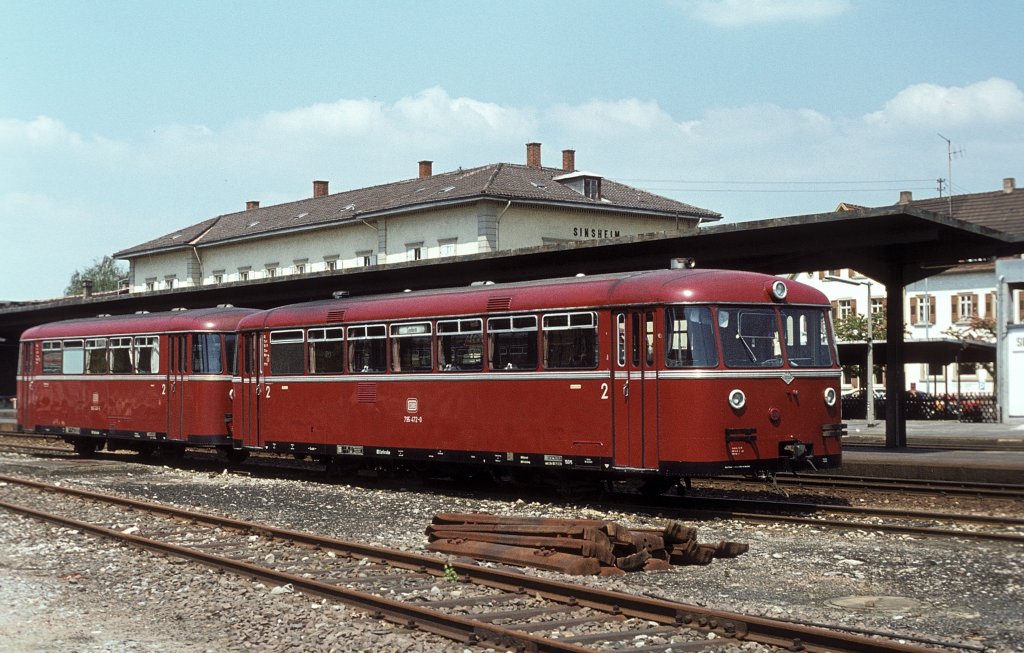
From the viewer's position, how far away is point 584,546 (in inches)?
434

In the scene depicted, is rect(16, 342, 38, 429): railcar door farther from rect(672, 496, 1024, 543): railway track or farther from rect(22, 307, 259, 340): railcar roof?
rect(672, 496, 1024, 543): railway track

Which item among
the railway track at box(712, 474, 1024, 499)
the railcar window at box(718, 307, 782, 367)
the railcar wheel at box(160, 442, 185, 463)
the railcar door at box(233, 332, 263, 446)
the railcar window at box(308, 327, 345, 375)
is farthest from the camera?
the railcar wheel at box(160, 442, 185, 463)

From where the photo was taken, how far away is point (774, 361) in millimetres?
15172

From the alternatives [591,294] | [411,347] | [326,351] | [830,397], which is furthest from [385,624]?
[326,351]

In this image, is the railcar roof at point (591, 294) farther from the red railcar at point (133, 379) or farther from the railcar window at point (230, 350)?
the red railcar at point (133, 379)

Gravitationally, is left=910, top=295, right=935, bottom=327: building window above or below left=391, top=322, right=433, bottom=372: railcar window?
above

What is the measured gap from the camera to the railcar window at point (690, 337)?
580 inches

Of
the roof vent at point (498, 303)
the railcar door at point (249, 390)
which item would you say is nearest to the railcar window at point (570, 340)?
the roof vent at point (498, 303)

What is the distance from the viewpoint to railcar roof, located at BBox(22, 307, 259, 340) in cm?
2331

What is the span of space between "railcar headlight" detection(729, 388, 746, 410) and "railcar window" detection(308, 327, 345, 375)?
24.0 feet

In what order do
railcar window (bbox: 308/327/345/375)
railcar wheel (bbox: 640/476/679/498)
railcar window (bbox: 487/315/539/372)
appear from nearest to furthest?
railcar wheel (bbox: 640/476/679/498)
railcar window (bbox: 487/315/539/372)
railcar window (bbox: 308/327/345/375)

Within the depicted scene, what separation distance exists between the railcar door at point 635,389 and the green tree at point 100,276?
123 meters

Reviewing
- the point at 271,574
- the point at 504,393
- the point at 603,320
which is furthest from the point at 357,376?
the point at 271,574

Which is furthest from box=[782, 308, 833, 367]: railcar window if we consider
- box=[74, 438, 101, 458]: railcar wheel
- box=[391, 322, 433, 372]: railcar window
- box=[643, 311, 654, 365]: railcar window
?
box=[74, 438, 101, 458]: railcar wheel
